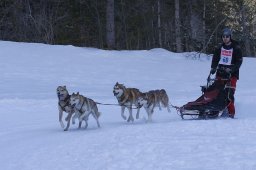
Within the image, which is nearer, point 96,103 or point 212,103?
point 212,103

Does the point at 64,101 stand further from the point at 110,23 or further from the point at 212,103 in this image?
the point at 110,23

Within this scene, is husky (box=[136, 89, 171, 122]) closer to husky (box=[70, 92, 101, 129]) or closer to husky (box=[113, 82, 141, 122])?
husky (box=[113, 82, 141, 122])

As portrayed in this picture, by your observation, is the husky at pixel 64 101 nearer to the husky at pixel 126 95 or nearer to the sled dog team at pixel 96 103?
the sled dog team at pixel 96 103

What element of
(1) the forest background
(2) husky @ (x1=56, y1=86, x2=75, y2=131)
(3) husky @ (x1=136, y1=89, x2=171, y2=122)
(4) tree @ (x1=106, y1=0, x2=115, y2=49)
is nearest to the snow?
(3) husky @ (x1=136, y1=89, x2=171, y2=122)

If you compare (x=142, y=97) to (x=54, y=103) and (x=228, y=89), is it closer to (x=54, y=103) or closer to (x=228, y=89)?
(x=228, y=89)

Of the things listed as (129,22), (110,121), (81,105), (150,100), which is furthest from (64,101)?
(129,22)

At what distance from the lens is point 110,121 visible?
10516 millimetres

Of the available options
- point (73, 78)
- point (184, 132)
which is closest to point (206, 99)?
point (184, 132)

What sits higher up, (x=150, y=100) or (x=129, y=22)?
(x=129, y=22)

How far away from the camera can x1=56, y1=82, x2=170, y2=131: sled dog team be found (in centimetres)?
908

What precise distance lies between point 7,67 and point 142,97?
8801 mm

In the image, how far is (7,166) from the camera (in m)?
6.75

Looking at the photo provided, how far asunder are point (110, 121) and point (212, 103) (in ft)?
7.31

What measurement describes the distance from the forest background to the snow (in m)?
5.10
